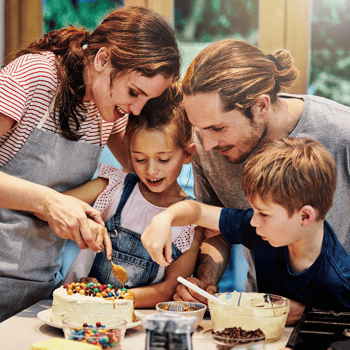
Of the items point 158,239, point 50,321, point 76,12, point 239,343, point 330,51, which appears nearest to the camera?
point 239,343

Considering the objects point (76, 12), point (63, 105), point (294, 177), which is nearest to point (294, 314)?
point (294, 177)

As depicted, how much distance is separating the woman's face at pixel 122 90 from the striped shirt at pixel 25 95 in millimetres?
144

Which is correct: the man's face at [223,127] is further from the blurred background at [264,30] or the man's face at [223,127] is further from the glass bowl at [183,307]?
the glass bowl at [183,307]

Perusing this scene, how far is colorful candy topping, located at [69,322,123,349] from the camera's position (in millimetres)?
922

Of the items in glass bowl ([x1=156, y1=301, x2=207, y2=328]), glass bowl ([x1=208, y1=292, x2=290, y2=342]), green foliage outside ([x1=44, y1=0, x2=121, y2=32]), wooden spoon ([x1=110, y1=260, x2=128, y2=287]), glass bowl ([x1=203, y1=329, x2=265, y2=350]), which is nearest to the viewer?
glass bowl ([x1=203, y1=329, x2=265, y2=350])

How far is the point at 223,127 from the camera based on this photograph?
1441 millimetres

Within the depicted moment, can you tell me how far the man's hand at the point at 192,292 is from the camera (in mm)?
1328

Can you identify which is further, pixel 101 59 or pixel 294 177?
pixel 101 59

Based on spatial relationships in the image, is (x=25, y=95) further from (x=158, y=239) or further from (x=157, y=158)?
(x=158, y=239)

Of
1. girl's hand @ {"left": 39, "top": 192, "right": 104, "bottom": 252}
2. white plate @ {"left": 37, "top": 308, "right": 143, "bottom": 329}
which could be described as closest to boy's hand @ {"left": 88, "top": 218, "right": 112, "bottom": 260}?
girl's hand @ {"left": 39, "top": 192, "right": 104, "bottom": 252}

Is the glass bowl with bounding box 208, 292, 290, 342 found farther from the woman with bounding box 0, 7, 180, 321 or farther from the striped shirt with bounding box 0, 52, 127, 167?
the striped shirt with bounding box 0, 52, 127, 167

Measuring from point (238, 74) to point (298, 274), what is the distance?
649 mm

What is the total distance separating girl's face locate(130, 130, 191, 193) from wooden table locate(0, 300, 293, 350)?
504mm

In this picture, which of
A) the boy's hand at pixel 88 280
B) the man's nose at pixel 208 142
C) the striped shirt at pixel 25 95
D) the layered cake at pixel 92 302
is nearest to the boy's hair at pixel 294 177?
the man's nose at pixel 208 142
